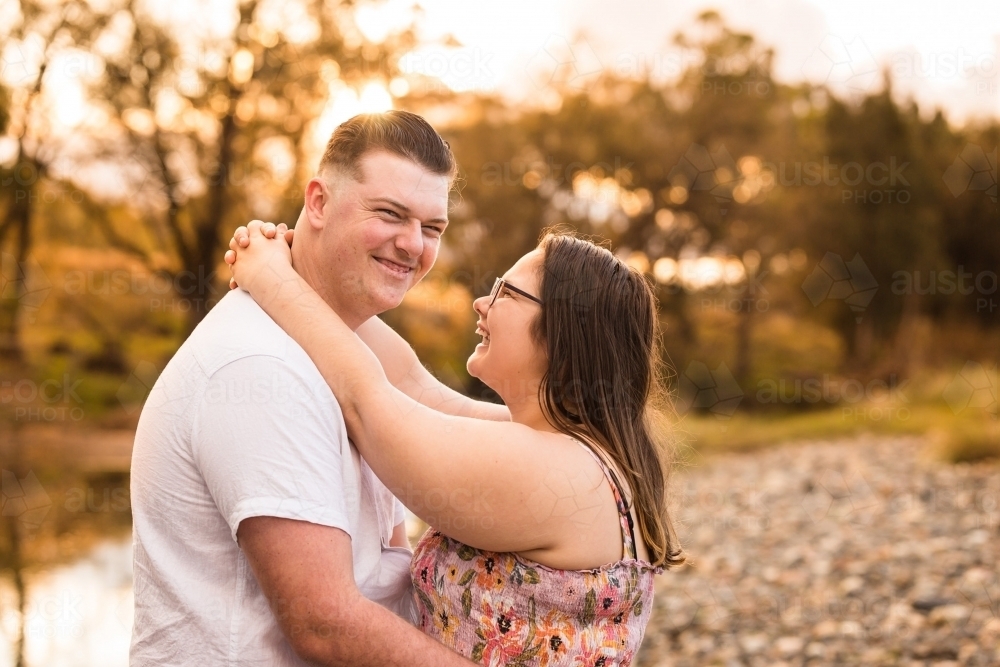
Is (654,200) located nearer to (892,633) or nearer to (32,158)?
(32,158)

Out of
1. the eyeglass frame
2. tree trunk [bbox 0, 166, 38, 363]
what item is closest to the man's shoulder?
the eyeglass frame

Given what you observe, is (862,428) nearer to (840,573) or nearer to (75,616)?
(840,573)

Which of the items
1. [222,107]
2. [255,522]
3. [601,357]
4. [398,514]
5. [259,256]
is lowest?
[398,514]

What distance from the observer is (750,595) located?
22.2 ft

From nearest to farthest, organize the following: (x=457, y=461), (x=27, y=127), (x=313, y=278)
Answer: (x=457, y=461) → (x=313, y=278) → (x=27, y=127)

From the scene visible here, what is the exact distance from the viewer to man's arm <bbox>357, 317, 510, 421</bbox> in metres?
2.51

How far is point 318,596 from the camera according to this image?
1.67 m

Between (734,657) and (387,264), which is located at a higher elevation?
(387,264)

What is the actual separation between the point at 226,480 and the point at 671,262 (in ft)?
66.4

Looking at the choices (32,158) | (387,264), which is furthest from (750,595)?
(32,158)

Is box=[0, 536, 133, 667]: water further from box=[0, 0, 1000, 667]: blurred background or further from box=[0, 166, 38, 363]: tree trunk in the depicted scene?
box=[0, 166, 38, 363]: tree trunk

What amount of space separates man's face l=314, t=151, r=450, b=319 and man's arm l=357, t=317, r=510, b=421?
286 mm

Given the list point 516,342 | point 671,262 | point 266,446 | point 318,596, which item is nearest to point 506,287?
point 516,342

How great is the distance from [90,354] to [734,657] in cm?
1425
